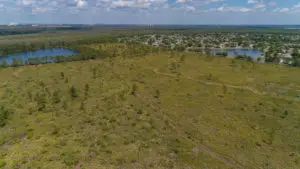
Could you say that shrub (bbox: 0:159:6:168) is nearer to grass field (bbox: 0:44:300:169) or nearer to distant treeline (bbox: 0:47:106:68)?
grass field (bbox: 0:44:300:169)

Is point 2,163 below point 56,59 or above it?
below

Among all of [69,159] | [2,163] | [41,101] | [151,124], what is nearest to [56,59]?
[41,101]

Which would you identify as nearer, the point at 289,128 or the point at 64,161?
the point at 64,161

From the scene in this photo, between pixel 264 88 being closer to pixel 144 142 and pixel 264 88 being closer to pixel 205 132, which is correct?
pixel 205 132

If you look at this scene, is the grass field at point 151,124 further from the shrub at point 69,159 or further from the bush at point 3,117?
the bush at point 3,117

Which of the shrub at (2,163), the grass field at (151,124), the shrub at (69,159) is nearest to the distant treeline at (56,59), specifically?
the grass field at (151,124)

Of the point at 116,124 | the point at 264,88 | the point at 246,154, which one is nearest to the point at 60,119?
the point at 116,124

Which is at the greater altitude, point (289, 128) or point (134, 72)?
point (134, 72)

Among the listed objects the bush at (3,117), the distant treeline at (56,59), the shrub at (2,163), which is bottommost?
the shrub at (2,163)

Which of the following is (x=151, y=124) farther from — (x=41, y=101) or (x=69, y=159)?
(x=41, y=101)
